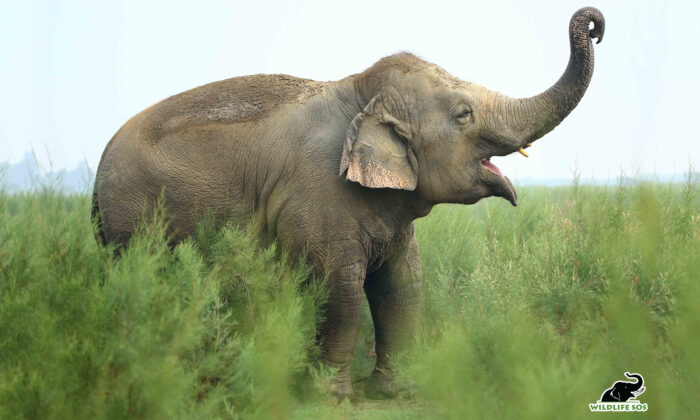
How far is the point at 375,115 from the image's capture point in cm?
632

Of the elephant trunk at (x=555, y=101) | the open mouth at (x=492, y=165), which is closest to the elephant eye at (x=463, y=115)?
the elephant trunk at (x=555, y=101)

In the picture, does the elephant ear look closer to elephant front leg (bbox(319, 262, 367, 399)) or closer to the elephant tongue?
the elephant tongue

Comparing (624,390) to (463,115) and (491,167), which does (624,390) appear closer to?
(491,167)

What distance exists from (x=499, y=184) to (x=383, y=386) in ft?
7.15

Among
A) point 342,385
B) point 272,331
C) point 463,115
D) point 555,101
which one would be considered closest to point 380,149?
point 463,115

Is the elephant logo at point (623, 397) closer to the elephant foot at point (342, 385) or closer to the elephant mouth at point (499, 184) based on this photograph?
the elephant mouth at point (499, 184)

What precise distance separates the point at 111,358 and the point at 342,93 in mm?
3377

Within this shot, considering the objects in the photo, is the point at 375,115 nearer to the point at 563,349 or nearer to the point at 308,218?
the point at 308,218

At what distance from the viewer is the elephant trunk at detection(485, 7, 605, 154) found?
6.03 m

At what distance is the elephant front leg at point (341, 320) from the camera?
633 centimetres

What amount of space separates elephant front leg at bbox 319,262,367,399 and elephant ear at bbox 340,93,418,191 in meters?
0.78

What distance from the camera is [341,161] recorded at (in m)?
6.15

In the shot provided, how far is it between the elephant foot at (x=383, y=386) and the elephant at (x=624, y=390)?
Result: 2.47m

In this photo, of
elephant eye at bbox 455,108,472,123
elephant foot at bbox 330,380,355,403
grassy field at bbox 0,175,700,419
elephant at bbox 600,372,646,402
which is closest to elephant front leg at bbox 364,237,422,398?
grassy field at bbox 0,175,700,419
